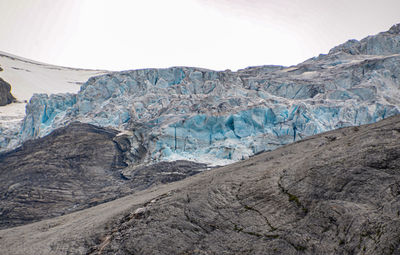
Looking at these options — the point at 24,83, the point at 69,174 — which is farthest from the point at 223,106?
the point at 24,83

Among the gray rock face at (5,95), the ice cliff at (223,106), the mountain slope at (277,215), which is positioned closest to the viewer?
the mountain slope at (277,215)

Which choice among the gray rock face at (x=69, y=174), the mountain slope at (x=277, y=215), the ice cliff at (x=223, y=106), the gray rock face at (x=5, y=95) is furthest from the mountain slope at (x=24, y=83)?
the mountain slope at (x=277, y=215)

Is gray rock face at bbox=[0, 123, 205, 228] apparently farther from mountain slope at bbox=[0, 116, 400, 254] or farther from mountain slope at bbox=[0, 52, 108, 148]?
mountain slope at bbox=[0, 52, 108, 148]

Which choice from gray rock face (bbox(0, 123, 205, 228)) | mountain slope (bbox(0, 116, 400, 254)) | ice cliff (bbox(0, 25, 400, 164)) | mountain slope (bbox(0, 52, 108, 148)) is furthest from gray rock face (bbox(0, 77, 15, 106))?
mountain slope (bbox(0, 116, 400, 254))

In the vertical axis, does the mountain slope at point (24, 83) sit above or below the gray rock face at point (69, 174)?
above

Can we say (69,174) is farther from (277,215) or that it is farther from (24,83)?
(24,83)

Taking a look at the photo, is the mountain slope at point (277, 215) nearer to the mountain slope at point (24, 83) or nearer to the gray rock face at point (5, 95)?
the mountain slope at point (24, 83)
